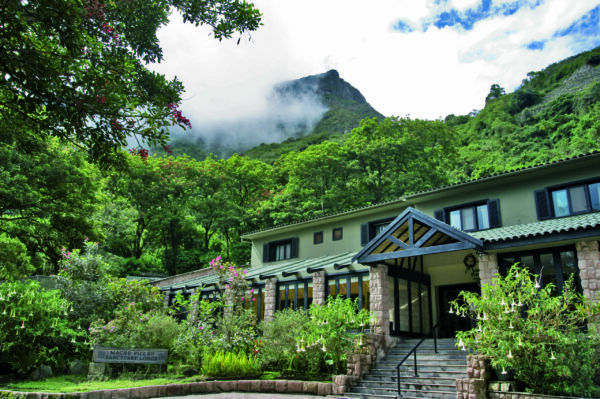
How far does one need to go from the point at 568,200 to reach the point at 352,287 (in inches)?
338

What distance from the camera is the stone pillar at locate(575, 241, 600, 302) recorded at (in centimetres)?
1184

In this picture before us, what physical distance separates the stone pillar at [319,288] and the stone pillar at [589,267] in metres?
9.55

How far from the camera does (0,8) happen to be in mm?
5887

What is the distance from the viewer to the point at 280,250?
86.6ft

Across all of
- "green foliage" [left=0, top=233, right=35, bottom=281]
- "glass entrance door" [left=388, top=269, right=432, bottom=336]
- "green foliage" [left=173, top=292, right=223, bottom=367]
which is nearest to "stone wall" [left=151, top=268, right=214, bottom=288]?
"green foliage" [left=0, top=233, right=35, bottom=281]

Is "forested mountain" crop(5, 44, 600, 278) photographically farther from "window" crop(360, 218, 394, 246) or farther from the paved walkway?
the paved walkway

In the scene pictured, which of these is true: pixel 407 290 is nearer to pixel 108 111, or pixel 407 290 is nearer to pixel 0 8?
pixel 108 111

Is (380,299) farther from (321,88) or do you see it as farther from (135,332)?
(321,88)

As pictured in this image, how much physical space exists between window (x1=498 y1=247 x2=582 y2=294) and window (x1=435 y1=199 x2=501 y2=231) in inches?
133

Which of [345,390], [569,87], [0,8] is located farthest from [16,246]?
[569,87]

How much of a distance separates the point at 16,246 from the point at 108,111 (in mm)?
20431

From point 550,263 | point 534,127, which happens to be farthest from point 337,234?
point 534,127

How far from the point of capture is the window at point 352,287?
17422 millimetres

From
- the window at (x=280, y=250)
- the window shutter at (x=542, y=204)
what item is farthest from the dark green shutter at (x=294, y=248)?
the window shutter at (x=542, y=204)
